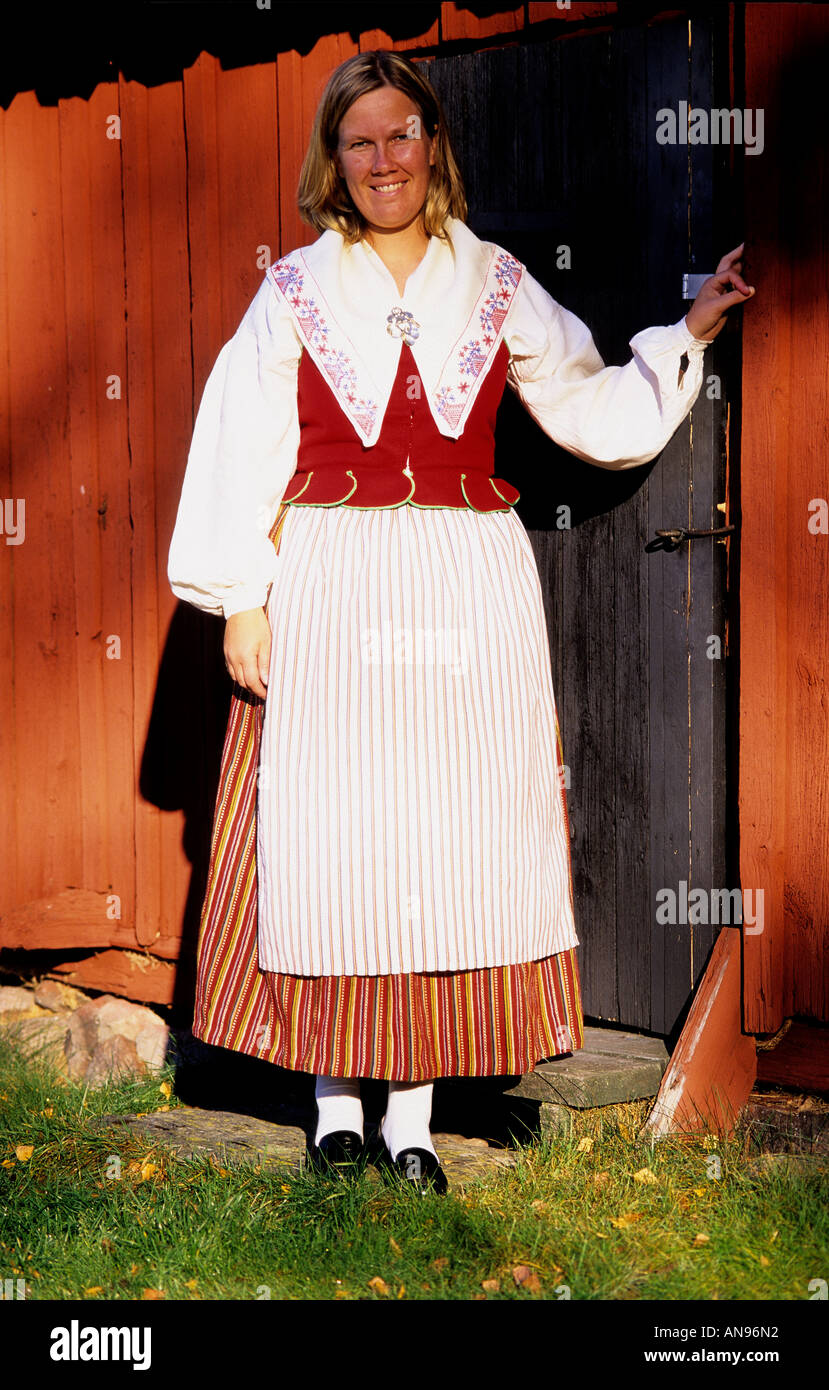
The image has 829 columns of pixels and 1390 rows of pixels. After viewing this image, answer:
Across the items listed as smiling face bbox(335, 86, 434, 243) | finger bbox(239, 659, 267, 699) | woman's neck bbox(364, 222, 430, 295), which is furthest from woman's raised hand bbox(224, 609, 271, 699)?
smiling face bbox(335, 86, 434, 243)

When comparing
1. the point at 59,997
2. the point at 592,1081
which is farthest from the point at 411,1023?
the point at 59,997

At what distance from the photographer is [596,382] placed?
344 centimetres

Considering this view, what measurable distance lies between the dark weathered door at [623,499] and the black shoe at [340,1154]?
0.84m

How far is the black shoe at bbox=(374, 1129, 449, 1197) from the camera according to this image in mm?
3150

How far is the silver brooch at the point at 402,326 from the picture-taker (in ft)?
10.6

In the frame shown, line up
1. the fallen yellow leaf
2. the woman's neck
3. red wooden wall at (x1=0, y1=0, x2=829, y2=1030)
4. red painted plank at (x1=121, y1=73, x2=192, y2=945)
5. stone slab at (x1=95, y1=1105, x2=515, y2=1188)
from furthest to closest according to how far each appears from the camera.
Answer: red painted plank at (x1=121, y1=73, x2=192, y2=945) < red wooden wall at (x1=0, y1=0, x2=829, y2=1030) < stone slab at (x1=95, y1=1105, x2=515, y2=1188) < the woman's neck < the fallen yellow leaf

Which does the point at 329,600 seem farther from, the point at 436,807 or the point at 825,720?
the point at 825,720

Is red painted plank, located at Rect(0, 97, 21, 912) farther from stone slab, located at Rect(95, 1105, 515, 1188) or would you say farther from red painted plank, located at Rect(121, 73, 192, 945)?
stone slab, located at Rect(95, 1105, 515, 1188)

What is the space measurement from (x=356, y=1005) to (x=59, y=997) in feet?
6.65

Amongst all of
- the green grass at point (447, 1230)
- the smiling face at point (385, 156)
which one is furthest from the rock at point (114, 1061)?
the smiling face at point (385, 156)

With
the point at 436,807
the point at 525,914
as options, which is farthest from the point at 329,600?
the point at 525,914

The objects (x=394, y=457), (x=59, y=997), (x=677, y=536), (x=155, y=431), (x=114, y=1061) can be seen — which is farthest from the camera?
(x=59, y=997)

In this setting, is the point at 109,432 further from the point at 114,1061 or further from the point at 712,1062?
the point at 712,1062

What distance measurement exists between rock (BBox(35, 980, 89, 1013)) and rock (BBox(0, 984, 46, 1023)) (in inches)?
1.8
